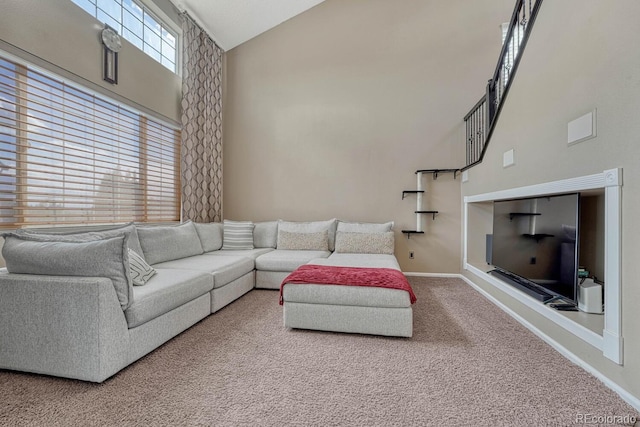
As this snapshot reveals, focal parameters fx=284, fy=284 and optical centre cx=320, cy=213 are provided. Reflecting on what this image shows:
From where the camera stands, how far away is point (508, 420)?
4.30 ft

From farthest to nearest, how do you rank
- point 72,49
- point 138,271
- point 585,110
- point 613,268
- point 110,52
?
point 110,52 < point 72,49 < point 138,271 < point 585,110 < point 613,268

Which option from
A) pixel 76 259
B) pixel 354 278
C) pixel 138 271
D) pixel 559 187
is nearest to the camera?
pixel 76 259

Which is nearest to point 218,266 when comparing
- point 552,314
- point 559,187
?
point 552,314

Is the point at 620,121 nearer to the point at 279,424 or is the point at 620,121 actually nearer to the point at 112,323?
the point at 279,424

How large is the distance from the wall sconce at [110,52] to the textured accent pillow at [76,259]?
1851 millimetres

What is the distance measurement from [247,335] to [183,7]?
13.4 feet

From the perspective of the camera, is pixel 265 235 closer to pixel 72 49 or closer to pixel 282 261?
pixel 282 261

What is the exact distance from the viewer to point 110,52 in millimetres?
2814

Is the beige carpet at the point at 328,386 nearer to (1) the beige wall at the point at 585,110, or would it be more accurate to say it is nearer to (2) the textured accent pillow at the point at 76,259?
(1) the beige wall at the point at 585,110

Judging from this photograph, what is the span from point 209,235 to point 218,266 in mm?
1110

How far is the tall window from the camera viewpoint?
2127 mm

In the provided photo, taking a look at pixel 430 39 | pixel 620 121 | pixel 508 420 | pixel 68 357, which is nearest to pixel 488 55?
pixel 430 39

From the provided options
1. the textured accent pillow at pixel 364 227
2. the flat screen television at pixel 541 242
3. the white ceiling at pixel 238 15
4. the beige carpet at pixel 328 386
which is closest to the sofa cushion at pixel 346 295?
the beige carpet at pixel 328 386

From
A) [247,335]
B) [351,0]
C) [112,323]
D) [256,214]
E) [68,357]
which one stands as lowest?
[247,335]
